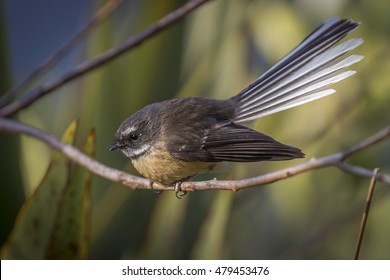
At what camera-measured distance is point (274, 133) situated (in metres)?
1.66

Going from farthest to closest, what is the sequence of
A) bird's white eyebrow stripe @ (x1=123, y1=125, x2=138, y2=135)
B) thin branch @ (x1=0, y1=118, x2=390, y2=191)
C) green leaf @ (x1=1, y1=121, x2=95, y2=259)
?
bird's white eyebrow stripe @ (x1=123, y1=125, x2=138, y2=135) → green leaf @ (x1=1, y1=121, x2=95, y2=259) → thin branch @ (x1=0, y1=118, x2=390, y2=191)

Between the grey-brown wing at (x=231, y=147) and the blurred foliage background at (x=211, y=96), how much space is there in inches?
3.9

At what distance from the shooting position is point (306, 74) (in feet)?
4.13

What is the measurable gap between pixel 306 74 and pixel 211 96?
1.35 ft

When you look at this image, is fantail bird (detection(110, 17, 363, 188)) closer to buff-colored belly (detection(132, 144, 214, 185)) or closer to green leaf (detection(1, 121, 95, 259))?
buff-colored belly (detection(132, 144, 214, 185))

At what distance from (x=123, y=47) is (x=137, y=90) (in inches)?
13.1

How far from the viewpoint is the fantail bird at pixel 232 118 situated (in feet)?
4.01

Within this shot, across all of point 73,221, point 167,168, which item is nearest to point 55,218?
point 73,221

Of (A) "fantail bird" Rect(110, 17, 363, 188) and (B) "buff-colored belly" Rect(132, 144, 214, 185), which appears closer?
(A) "fantail bird" Rect(110, 17, 363, 188)

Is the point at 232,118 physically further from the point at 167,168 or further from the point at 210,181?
the point at 210,181

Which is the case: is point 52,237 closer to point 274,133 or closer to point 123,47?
point 123,47

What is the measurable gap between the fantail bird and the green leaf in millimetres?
148

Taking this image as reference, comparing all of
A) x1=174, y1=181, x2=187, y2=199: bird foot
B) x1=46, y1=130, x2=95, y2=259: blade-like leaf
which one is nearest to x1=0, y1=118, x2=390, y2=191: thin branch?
x1=174, y1=181, x2=187, y2=199: bird foot

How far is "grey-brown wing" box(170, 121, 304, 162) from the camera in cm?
117
